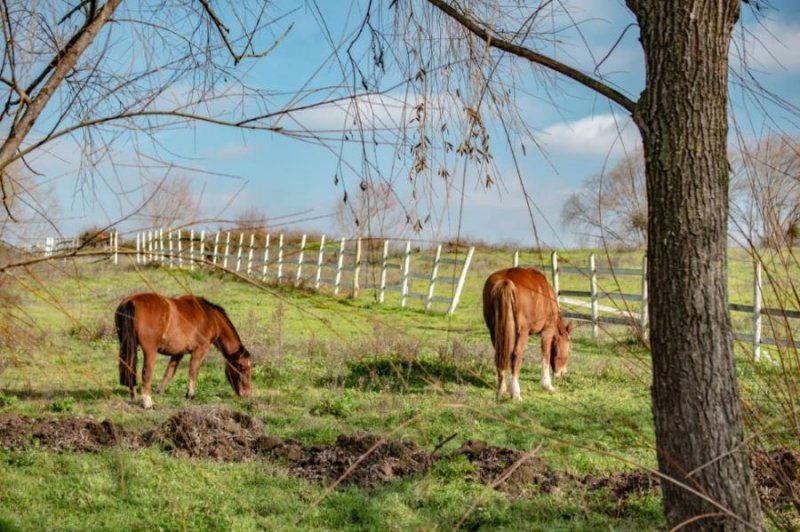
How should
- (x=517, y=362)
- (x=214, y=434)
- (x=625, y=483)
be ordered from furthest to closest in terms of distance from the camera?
(x=517, y=362)
(x=214, y=434)
(x=625, y=483)

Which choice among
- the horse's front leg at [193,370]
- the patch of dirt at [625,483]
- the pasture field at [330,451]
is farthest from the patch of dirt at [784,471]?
the horse's front leg at [193,370]

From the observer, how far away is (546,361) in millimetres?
10773

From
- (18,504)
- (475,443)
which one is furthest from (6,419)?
(475,443)

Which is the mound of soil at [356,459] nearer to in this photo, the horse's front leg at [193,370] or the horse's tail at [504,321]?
the horse's tail at [504,321]

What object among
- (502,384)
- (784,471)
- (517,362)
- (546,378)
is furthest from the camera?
(546,378)

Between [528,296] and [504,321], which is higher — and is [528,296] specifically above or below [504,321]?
above

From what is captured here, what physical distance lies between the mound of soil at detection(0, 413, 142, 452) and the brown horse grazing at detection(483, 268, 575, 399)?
176 inches

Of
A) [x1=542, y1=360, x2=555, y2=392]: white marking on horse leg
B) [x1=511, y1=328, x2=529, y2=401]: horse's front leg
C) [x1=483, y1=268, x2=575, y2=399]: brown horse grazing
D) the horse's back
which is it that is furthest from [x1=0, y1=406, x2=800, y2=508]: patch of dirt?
[x1=542, y1=360, x2=555, y2=392]: white marking on horse leg

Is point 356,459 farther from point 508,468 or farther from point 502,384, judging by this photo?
point 502,384

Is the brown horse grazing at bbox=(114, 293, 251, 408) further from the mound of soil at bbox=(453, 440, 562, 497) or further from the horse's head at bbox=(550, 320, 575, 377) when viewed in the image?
the mound of soil at bbox=(453, 440, 562, 497)

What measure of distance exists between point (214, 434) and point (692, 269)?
5026 mm

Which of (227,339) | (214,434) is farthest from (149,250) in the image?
(227,339)

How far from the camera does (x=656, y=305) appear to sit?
2.77 metres

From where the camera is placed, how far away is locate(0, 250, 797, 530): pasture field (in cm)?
321
